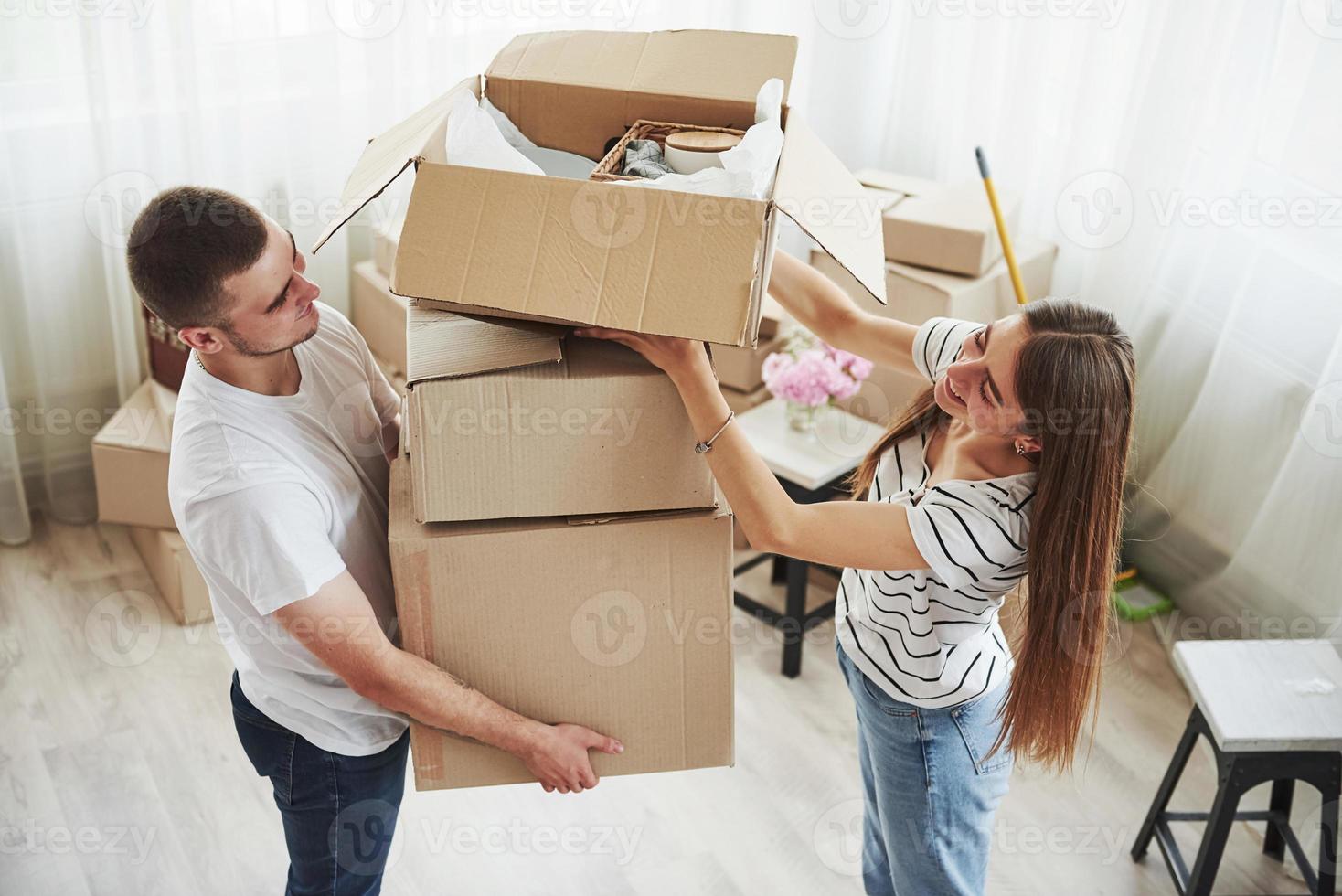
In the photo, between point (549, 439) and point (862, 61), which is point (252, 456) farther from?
point (862, 61)

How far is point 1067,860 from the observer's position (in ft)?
7.16

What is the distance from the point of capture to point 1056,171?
116 inches

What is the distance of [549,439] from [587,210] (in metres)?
0.24

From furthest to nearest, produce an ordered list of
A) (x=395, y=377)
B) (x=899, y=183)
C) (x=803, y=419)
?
1. (x=899, y=183)
2. (x=395, y=377)
3. (x=803, y=419)

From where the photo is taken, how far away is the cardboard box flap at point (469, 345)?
1.12 metres

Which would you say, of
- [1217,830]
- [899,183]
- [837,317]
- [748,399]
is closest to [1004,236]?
[899,183]

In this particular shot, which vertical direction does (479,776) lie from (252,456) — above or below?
below

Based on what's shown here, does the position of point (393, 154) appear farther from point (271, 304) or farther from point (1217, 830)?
point (1217, 830)

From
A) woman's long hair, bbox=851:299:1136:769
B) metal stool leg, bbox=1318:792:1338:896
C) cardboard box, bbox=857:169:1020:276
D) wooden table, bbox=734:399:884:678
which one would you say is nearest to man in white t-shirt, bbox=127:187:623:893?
woman's long hair, bbox=851:299:1136:769

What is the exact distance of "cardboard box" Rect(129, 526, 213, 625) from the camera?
2561 millimetres

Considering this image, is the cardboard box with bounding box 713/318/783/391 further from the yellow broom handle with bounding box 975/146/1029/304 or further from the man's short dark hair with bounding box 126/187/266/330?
the man's short dark hair with bounding box 126/187/266/330

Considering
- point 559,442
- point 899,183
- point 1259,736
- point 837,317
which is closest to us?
point 559,442

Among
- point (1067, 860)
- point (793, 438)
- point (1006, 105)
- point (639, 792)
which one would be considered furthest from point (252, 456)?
point (1006, 105)

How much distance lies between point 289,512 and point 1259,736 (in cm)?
158
